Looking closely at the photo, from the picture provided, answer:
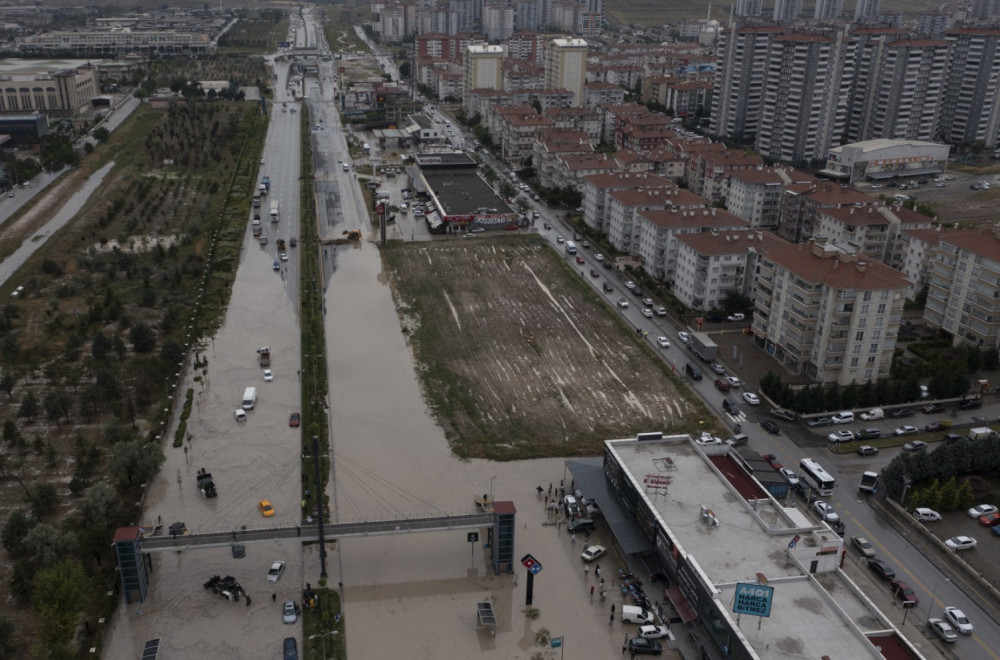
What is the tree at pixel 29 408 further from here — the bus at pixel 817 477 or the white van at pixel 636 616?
the bus at pixel 817 477

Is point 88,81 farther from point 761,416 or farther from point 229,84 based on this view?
point 761,416

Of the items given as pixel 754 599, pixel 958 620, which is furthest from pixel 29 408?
pixel 958 620

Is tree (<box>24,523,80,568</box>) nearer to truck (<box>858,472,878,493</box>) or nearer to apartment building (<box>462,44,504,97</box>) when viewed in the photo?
truck (<box>858,472,878,493</box>)

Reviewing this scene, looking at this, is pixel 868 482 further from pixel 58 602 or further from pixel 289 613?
pixel 58 602

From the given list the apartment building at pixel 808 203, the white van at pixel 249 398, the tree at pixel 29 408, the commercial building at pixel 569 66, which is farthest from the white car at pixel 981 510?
the commercial building at pixel 569 66

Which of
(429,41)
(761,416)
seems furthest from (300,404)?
(429,41)

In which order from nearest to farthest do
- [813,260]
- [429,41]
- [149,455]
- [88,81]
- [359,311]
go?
1. [149,455]
2. [813,260]
3. [359,311]
4. [88,81]
5. [429,41]

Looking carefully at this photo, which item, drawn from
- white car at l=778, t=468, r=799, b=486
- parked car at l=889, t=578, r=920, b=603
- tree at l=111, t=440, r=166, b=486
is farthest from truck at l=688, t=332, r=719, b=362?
tree at l=111, t=440, r=166, b=486
